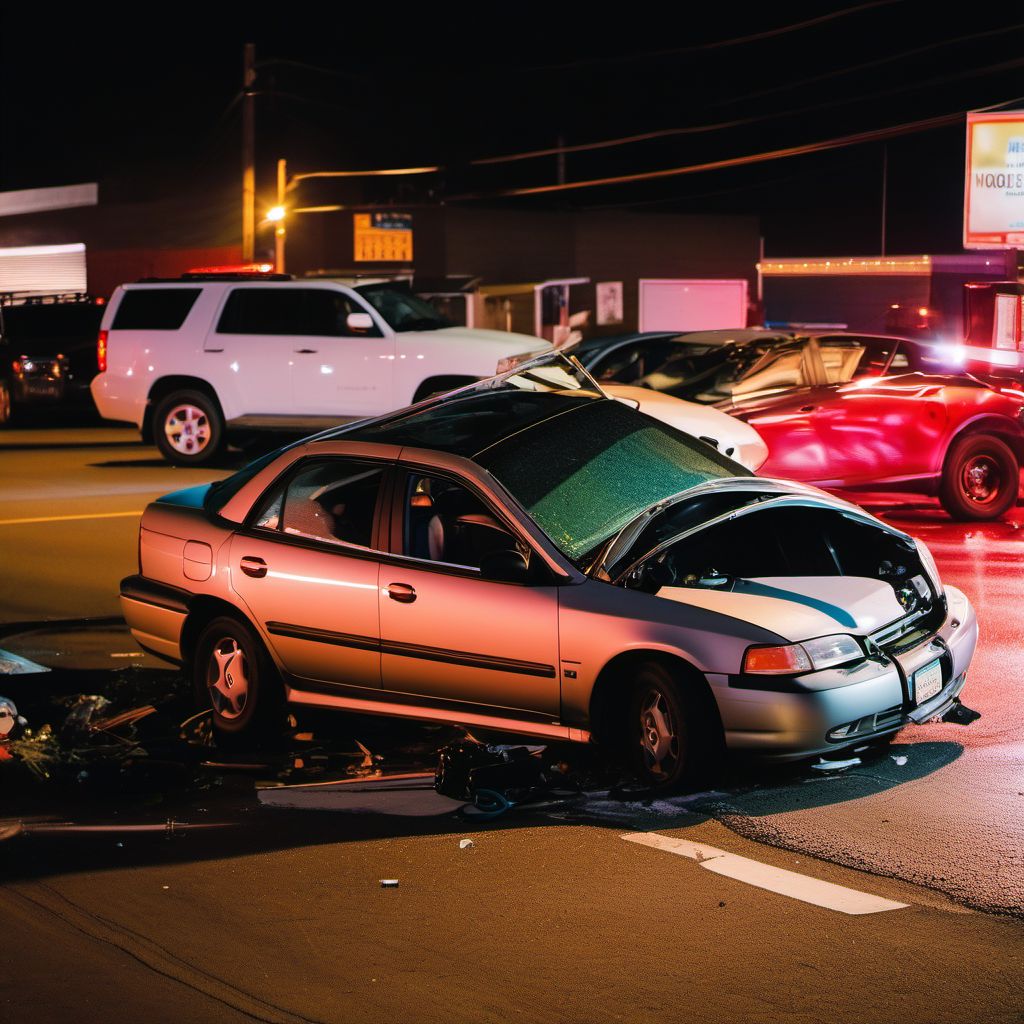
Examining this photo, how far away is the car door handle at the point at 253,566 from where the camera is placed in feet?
26.7

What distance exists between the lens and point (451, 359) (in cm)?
1898

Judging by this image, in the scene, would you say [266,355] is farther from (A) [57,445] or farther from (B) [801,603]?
(B) [801,603]

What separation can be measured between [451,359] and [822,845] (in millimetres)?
13095

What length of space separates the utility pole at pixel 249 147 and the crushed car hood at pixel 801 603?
30211 millimetres

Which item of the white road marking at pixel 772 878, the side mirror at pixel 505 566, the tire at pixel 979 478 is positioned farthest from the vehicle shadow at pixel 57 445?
the white road marking at pixel 772 878

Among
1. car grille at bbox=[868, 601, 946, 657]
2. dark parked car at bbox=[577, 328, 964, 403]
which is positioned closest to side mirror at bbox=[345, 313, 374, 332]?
dark parked car at bbox=[577, 328, 964, 403]

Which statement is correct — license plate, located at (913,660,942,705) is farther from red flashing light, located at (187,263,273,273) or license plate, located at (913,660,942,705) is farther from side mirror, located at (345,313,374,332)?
red flashing light, located at (187,263,273,273)

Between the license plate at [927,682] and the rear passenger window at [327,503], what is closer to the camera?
the license plate at [927,682]

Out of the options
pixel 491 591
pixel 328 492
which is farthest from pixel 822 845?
pixel 328 492

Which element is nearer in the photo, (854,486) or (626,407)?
(626,407)

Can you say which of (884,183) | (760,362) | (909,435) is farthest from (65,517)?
(884,183)

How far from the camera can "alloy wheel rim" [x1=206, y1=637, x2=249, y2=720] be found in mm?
8281

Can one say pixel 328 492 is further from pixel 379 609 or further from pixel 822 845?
pixel 822 845

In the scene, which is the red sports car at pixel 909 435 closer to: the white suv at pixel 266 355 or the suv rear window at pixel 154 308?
the white suv at pixel 266 355
